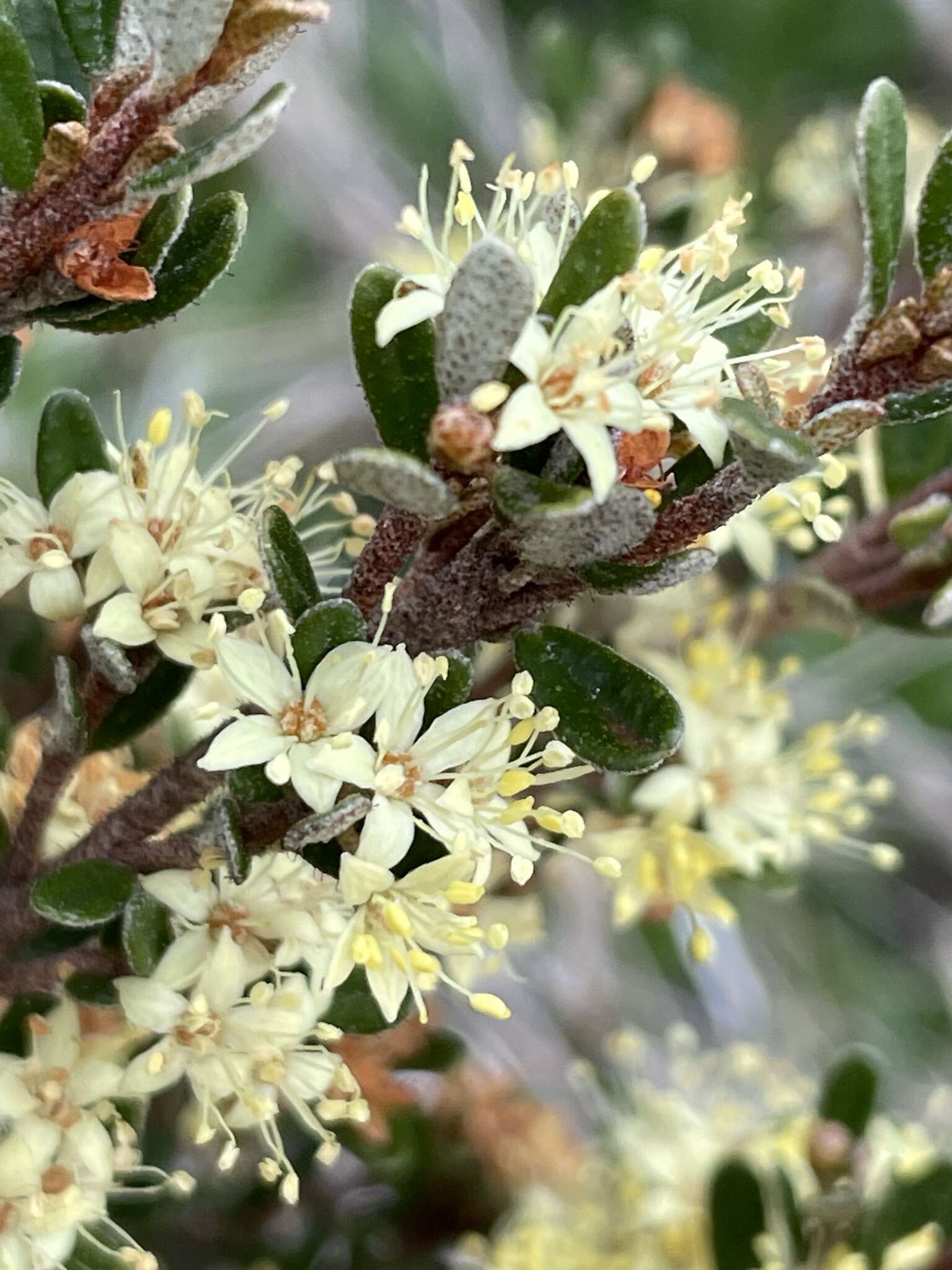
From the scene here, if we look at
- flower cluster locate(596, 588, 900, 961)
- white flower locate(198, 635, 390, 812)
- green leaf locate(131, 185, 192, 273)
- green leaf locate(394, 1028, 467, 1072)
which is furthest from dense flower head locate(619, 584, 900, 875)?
green leaf locate(131, 185, 192, 273)

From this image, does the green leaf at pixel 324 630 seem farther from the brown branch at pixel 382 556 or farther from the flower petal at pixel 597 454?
the flower petal at pixel 597 454

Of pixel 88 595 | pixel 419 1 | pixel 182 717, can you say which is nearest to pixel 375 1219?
pixel 182 717

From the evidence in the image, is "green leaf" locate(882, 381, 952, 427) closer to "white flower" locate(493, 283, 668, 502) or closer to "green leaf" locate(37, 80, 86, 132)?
"white flower" locate(493, 283, 668, 502)

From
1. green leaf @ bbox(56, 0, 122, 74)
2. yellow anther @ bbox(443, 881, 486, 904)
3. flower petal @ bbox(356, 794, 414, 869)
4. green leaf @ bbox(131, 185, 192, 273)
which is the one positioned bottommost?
yellow anther @ bbox(443, 881, 486, 904)

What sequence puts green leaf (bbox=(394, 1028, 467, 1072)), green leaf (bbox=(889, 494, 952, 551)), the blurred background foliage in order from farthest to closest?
the blurred background foliage → green leaf (bbox=(394, 1028, 467, 1072)) → green leaf (bbox=(889, 494, 952, 551))

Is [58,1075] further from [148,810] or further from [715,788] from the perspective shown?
[715,788]
